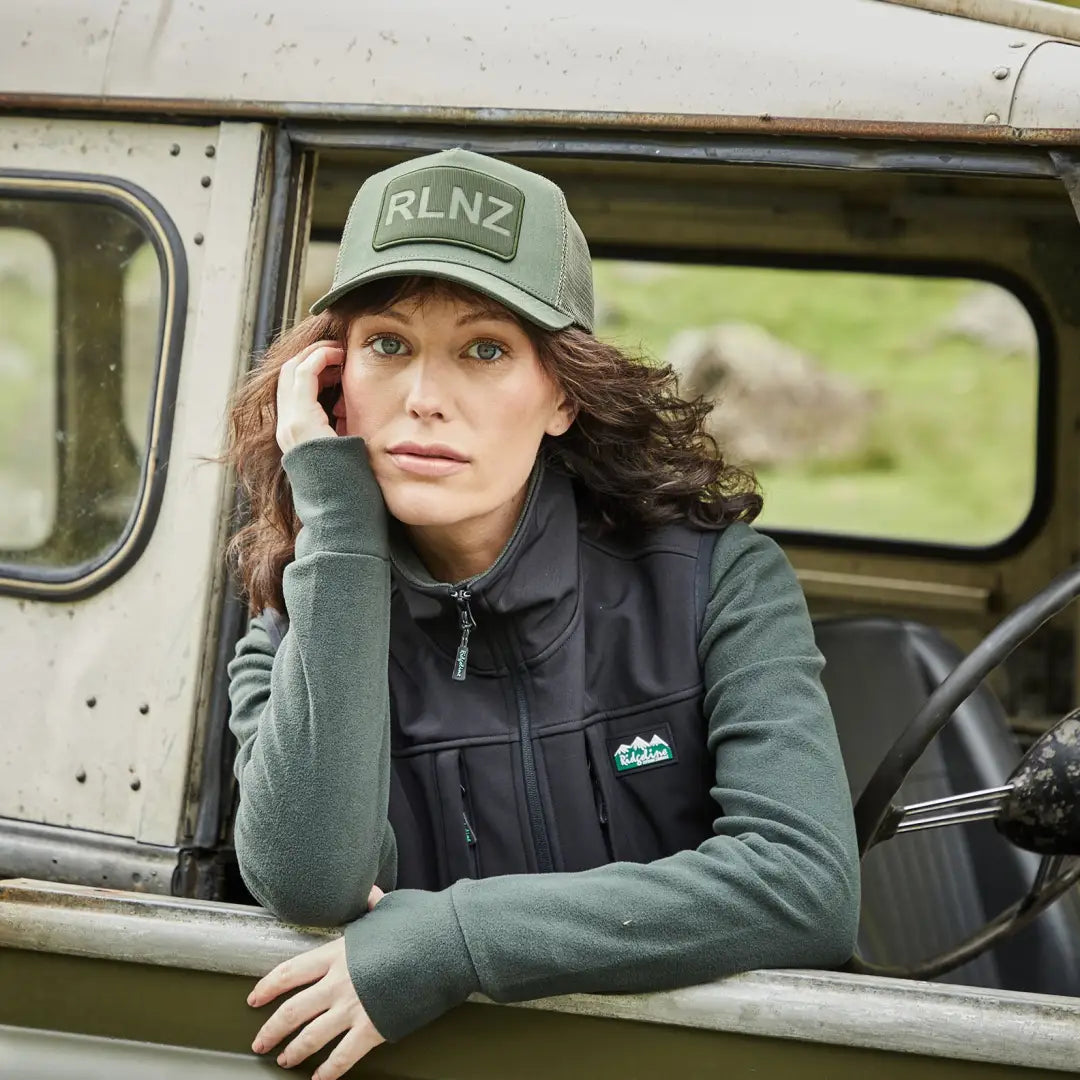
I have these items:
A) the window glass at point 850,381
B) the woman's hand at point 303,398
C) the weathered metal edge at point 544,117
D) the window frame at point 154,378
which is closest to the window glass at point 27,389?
the window frame at point 154,378

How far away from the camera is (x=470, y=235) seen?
1.86 meters

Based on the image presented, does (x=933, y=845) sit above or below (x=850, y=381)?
below

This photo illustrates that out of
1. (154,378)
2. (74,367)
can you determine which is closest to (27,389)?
(74,367)

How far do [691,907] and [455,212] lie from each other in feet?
3.00

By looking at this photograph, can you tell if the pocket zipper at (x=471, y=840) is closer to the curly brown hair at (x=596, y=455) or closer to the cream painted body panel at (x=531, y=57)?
the curly brown hair at (x=596, y=455)

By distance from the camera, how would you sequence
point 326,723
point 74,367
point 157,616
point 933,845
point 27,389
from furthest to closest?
point 933,845 < point 27,389 < point 74,367 < point 157,616 < point 326,723

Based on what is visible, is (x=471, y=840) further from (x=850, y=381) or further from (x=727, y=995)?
(x=850, y=381)

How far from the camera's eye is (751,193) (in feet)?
10.5

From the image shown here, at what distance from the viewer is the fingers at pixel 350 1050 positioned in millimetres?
1702

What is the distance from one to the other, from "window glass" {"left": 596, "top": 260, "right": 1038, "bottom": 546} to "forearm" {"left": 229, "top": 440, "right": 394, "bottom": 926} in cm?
736

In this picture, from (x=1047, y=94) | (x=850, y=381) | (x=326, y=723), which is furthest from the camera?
(x=850, y=381)

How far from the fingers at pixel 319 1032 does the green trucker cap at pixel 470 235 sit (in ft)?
2.92

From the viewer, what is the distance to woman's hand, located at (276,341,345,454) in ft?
6.40

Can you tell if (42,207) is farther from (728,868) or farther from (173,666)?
(728,868)
